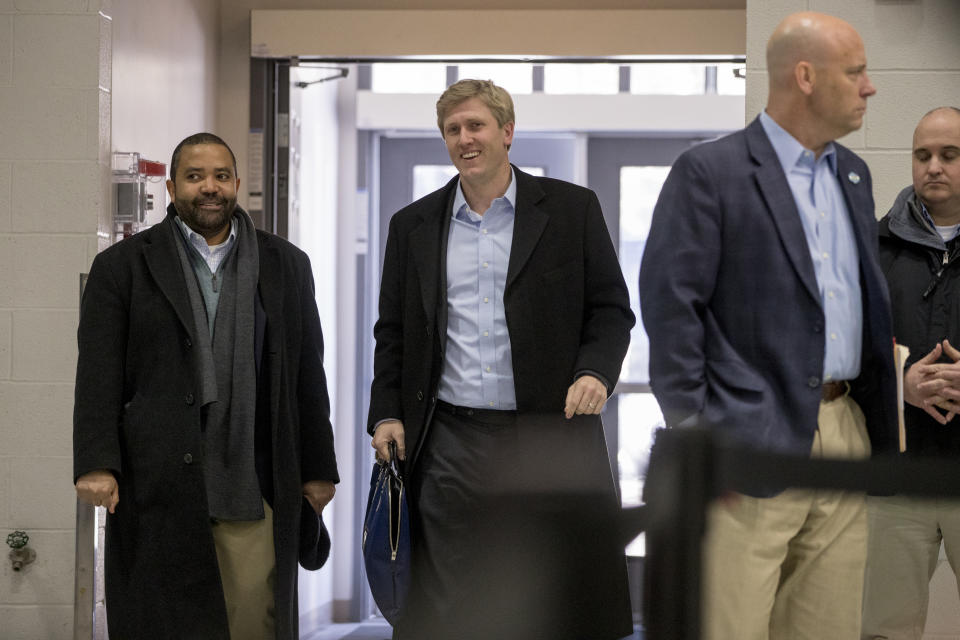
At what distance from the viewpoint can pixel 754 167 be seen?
1986 millimetres

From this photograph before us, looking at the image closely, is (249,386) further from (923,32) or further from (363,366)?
(363,366)

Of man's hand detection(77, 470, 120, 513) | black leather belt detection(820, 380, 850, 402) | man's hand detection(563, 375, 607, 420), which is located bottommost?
man's hand detection(77, 470, 120, 513)

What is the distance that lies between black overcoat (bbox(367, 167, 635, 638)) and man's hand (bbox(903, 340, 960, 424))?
1.96ft

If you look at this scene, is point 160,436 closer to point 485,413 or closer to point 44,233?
point 485,413

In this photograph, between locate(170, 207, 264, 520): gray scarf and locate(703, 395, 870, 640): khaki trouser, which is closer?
locate(703, 395, 870, 640): khaki trouser

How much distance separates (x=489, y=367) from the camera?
261cm

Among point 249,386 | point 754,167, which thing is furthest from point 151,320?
point 754,167

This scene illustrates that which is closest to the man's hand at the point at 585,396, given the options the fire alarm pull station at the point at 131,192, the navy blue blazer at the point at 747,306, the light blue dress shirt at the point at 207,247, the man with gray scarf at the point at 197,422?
the navy blue blazer at the point at 747,306

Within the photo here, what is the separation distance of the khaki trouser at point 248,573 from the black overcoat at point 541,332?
0.35 m

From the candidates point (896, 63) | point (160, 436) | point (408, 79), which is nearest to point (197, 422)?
point (160, 436)

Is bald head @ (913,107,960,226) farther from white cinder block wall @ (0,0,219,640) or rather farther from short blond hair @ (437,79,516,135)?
white cinder block wall @ (0,0,219,640)

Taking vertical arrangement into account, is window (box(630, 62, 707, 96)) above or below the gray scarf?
above

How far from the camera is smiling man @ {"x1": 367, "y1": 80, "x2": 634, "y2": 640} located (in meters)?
2.58

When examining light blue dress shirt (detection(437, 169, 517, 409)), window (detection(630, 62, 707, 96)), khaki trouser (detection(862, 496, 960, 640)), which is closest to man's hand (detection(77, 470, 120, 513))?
light blue dress shirt (detection(437, 169, 517, 409))
